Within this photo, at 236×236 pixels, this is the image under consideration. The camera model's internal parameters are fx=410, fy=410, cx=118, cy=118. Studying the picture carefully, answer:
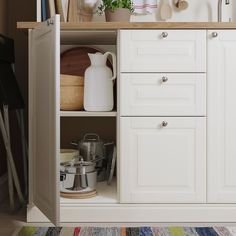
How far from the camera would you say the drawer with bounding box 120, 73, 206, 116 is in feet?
6.41

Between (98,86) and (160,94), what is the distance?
0.32 meters

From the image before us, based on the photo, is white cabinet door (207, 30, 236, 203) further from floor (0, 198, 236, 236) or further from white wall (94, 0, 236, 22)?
white wall (94, 0, 236, 22)

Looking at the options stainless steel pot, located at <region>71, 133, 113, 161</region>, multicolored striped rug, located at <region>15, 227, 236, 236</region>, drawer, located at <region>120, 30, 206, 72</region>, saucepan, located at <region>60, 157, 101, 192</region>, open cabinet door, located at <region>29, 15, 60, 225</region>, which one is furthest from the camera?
stainless steel pot, located at <region>71, 133, 113, 161</region>

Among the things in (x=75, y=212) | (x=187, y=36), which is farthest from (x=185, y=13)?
(x=75, y=212)

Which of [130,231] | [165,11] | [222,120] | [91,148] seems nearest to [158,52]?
[222,120]

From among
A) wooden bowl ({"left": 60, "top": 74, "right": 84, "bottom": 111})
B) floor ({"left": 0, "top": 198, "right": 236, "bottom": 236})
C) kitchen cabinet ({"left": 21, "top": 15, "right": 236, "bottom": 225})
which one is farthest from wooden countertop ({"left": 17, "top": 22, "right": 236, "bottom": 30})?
floor ({"left": 0, "top": 198, "right": 236, "bottom": 236})

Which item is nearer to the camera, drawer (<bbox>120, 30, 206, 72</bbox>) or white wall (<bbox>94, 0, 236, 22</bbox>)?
drawer (<bbox>120, 30, 206, 72</bbox>)

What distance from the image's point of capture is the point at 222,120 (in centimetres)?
196

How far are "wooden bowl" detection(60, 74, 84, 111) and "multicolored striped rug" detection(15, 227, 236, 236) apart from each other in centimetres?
60

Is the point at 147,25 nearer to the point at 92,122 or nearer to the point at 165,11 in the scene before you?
the point at 165,11

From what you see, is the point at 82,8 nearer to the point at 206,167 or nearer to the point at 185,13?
the point at 185,13

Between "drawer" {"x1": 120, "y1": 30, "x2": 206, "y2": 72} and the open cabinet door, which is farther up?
"drawer" {"x1": 120, "y1": 30, "x2": 206, "y2": 72}

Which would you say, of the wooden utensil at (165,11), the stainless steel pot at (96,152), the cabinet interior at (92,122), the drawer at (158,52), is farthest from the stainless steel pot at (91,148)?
the wooden utensil at (165,11)

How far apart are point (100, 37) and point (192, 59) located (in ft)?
1.69
